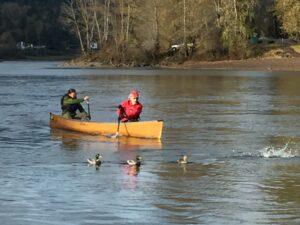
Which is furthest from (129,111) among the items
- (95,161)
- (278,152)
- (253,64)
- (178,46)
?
(178,46)

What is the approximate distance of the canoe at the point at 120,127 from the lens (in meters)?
25.8

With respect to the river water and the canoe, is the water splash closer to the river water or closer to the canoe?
the river water

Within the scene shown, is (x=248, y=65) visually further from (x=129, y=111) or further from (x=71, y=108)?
(x=129, y=111)

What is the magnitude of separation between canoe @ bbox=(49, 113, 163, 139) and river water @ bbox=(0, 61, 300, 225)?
1.17 ft

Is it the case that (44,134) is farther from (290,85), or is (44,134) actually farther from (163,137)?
(290,85)

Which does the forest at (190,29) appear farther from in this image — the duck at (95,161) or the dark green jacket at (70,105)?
the duck at (95,161)

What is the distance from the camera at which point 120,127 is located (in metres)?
26.6

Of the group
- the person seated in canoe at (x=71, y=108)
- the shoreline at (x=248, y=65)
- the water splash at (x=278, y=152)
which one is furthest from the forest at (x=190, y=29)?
the water splash at (x=278, y=152)

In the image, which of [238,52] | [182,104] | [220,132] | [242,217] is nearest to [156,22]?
[238,52]

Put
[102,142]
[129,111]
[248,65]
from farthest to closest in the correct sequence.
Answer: [248,65], [129,111], [102,142]

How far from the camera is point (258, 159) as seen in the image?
21.5 metres

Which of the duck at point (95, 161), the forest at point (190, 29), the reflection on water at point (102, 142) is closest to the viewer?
the duck at point (95, 161)

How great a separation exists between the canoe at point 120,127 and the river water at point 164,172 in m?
0.36

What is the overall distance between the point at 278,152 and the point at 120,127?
6.08 metres
